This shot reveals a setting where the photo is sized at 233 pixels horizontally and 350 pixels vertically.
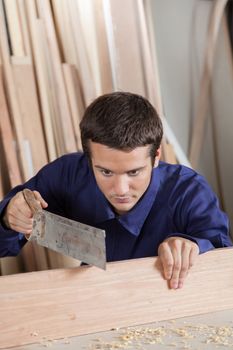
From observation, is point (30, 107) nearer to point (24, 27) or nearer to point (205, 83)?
point (24, 27)

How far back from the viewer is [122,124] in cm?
109

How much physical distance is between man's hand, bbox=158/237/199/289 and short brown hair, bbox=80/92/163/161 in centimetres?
22

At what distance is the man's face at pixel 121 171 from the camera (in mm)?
1077

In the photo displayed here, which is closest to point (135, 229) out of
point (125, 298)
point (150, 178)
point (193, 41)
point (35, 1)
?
point (150, 178)

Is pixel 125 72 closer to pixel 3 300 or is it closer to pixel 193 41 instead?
pixel 193 41

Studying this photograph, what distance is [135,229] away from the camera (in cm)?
129

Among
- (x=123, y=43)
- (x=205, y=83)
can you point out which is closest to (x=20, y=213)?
(x=123, y=43)

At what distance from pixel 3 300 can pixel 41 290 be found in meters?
0.08

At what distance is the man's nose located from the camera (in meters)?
1.09

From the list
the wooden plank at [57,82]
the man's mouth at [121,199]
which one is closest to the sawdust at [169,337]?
the man's mouth at [121,199]

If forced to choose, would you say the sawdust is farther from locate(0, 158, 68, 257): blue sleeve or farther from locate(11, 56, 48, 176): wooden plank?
locate(11, 56, 48, 176): wooden plank

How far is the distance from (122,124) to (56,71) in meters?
0.99

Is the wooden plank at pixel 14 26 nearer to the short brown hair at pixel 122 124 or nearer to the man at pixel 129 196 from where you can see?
the man at pixel 129 196

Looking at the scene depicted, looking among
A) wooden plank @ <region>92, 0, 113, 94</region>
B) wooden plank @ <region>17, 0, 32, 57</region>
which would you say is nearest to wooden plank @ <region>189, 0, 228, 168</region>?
wooden plank @ <region>92, 0, 113, 94</region>
